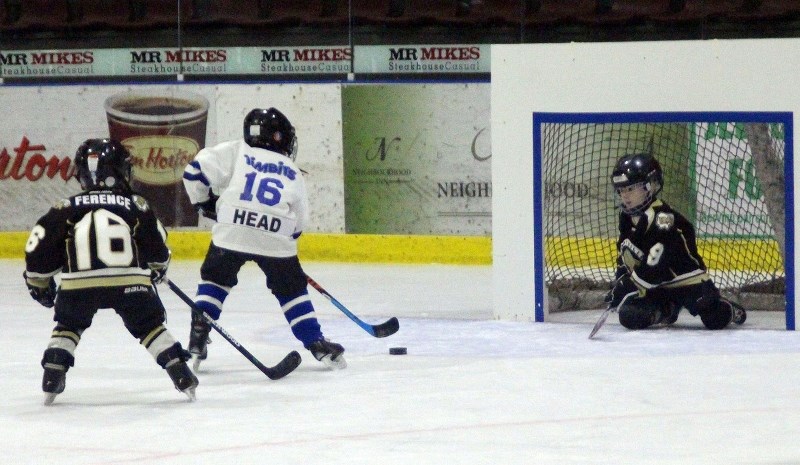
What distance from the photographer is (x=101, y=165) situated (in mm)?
4480

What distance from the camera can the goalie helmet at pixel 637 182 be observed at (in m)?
5.92

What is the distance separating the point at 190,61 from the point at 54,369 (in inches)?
218

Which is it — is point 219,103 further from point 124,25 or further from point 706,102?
point 706,102

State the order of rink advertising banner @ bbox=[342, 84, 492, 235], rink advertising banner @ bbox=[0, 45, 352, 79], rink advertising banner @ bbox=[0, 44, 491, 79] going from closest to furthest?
rink advertising banner @ bbox=[342, 84, 492, 235]
rink advertising banner @ bbox=[0, 44, 491, 79]
rink advertising banner @ bbox=[0, 45, 352, 79]

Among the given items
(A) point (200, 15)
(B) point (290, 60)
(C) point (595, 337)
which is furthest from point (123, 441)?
(A) point (200, 15)

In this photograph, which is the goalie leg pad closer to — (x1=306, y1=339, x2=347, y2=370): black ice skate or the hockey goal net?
the hockey goal net

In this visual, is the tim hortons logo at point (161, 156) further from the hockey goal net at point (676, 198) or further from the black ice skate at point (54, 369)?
the black ice skate at point (54, 369)

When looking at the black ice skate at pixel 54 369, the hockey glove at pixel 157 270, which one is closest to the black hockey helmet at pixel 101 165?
the hockey glove at pixel 157 270

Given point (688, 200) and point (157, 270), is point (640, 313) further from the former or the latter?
point (157, 270)

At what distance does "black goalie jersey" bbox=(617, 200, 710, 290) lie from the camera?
19.5 feet

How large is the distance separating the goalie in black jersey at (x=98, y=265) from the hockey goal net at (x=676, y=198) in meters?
2.92

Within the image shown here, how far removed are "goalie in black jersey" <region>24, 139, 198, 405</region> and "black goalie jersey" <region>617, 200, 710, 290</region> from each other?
229cm

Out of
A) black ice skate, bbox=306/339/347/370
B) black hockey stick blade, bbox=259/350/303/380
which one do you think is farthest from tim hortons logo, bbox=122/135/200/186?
black hockey stick blade, bbox=259/350/303/380

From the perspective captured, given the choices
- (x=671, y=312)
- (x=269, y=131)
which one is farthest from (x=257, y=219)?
(x=671, y=312)
